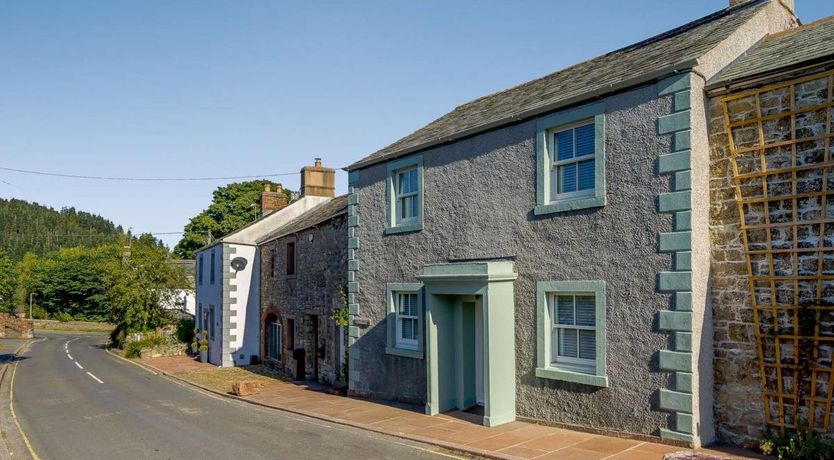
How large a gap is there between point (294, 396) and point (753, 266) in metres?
12.8

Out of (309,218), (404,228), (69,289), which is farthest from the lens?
(69,289)

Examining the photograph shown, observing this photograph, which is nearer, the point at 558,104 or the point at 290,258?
the point at 558,104

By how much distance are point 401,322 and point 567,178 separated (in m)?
5.92

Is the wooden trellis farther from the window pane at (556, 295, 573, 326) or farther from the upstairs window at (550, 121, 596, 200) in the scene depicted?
the window pane at (556, 295, 573, 326)

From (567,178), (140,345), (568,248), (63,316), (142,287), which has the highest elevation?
(567,178)

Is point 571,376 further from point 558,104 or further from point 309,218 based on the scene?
point 309,218

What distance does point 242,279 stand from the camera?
28.8 meters

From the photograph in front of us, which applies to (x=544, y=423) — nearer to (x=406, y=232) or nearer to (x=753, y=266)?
(x=753, y=266)

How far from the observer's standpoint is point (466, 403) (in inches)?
514

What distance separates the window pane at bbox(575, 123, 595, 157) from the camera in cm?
1073

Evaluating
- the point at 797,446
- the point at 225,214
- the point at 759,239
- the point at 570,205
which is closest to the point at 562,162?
the point at 570,205

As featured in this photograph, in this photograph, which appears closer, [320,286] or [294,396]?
[294,396]

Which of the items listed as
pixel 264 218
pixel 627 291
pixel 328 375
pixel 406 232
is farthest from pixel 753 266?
pixel 264 218

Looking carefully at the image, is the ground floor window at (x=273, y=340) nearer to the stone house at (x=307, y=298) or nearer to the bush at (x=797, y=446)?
the stone house at (x=307, y=298)
